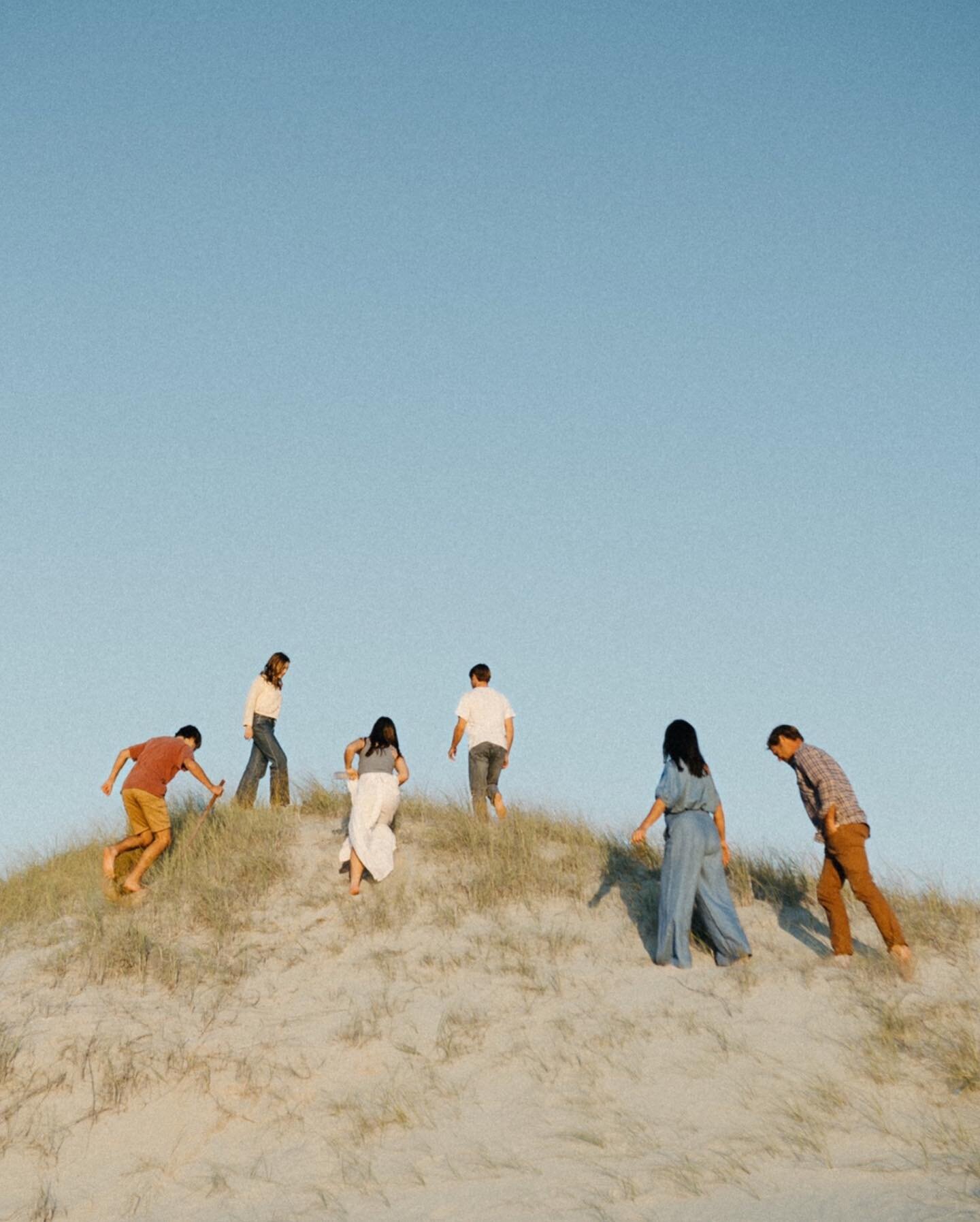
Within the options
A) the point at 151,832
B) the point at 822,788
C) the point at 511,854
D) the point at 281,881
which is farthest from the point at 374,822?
the point at 822,788

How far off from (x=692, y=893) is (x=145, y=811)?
5.91 metres

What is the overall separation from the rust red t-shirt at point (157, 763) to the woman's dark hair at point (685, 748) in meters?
5.48

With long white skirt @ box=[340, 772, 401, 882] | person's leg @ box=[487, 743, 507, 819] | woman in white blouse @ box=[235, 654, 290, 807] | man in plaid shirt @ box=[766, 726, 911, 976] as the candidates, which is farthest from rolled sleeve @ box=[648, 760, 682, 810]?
woman in white blouse @ box=[235, 654, 290, 807]

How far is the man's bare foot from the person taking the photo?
9.44 m

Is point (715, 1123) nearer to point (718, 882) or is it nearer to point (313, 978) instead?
point (718, 882)

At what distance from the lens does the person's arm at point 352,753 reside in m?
12.6

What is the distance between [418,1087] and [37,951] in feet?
15.6

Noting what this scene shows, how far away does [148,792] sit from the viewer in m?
12.0

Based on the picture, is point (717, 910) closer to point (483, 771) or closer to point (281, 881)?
point (483, 771)

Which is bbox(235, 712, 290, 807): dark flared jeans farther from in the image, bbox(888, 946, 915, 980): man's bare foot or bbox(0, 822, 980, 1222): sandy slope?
bbox(888, 946, 915, 980): man's bare foot

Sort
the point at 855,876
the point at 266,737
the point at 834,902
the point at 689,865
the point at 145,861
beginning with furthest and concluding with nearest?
the point at 266,737, the point at 145,861, the point at 689,865, the point at 834,902, the point at 855,876

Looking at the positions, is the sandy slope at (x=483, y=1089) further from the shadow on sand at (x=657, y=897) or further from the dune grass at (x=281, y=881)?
the dune grass at (x=281, y=881)

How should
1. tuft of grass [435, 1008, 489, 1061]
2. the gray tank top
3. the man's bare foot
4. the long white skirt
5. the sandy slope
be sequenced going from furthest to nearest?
the gray tank top < the long white skirt < the man's bare foot < tuft of grass [435, 1008, 489, 1061] < the sandy slope

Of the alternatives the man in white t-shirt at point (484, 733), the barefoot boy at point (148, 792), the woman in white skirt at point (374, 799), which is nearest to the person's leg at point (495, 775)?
the man in white t-shirt at point (484, 733)
